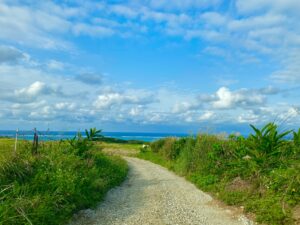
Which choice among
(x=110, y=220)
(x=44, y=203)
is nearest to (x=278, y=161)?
(x=110, y=220)

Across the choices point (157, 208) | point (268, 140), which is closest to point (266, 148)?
point (268, 140)

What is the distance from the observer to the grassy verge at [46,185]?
802 centimetres

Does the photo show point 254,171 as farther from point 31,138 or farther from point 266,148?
point 31,138

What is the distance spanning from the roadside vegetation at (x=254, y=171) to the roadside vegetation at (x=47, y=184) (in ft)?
13.6

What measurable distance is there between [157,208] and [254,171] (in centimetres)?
368

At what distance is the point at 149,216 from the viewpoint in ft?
33.2

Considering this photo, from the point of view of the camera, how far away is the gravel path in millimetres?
9781

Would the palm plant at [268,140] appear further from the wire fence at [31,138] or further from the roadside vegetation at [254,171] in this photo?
the wire fence at [31,138]

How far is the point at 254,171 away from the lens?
12625 mm

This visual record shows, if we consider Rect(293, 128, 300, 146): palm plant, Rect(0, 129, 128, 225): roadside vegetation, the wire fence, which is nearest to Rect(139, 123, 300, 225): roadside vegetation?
Rect(293, 128, 300, 146): palm plant

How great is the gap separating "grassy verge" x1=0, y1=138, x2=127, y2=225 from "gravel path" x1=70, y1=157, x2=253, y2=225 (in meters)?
0.44

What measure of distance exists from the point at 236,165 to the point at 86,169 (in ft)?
18.0

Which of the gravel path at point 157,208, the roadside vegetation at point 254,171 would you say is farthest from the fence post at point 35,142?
the roadside vegetation at point 254,171

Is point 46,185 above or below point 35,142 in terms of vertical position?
below
